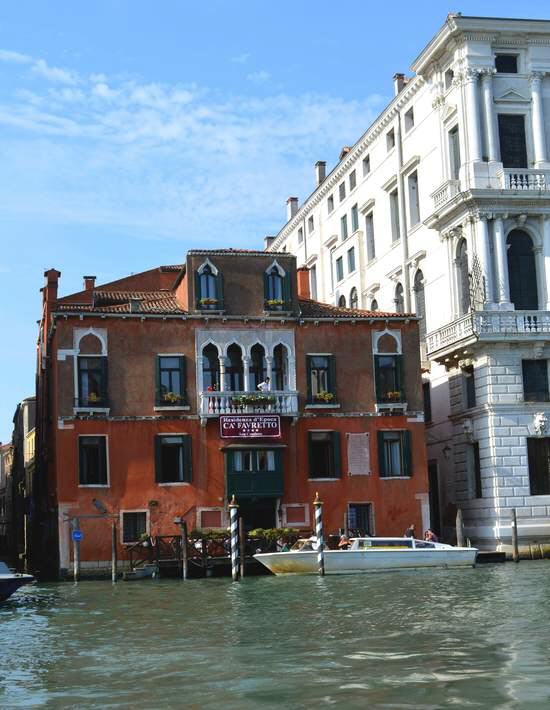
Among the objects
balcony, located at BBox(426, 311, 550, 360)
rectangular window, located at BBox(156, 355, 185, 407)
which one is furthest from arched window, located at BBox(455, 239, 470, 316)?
rectangular window, located at BBox(156, 355, 185, 407)

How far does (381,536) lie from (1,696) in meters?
21.7

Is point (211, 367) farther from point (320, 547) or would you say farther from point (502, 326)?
point (502, 326)

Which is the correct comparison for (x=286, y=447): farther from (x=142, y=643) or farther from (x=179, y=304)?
(x=142, y=643)

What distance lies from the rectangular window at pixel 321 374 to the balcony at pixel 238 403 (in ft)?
4.94

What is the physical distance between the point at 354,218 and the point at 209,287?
1467cm

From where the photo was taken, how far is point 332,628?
18609mm

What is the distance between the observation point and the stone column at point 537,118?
3653 centimetres

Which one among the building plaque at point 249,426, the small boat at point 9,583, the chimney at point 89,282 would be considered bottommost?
the small boat at point 9,583

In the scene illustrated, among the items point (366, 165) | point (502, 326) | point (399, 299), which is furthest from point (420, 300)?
point (366, 165)

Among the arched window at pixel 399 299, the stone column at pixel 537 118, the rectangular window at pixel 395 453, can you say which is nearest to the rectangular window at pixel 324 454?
the rectangular window at pixel 395 453

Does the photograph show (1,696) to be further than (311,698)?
Yes

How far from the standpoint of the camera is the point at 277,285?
116 ft

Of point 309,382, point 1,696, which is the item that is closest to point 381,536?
point 309,382

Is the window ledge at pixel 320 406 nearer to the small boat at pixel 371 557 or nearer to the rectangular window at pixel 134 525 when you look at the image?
the small boat at pixel 371 557
